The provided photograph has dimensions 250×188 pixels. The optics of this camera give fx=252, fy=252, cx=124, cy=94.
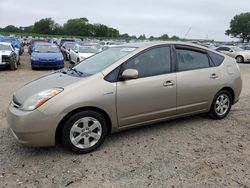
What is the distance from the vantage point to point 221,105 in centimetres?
500

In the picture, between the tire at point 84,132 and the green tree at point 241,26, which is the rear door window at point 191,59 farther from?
the green tree at point 241,26

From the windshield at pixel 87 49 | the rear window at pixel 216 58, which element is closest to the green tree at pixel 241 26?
the windshield at pixel 87 49

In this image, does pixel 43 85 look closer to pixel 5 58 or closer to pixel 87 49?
pixel 5 58

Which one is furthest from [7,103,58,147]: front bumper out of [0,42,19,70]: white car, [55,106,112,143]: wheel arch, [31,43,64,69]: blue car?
→ [31,43,64,69]: blue car

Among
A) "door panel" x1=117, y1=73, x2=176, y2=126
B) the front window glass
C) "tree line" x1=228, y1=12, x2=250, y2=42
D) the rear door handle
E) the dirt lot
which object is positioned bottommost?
the dirt lot

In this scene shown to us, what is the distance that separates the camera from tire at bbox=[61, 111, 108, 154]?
134 inches

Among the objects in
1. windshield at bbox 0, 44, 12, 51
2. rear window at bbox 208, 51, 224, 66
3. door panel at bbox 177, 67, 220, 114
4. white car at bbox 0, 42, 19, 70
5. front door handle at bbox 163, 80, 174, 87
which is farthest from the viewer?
windshield at bbox 0, 44, 12, 51

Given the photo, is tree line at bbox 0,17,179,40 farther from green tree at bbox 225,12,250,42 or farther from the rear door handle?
the rear door handle

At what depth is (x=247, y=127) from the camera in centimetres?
466

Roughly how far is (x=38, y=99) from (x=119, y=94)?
1.12m

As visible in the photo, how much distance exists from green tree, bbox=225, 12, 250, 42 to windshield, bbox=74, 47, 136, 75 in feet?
291

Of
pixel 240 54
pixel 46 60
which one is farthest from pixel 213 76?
pixel 240 54

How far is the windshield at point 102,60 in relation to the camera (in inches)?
156

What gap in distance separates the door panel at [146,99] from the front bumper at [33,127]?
3.32ft
